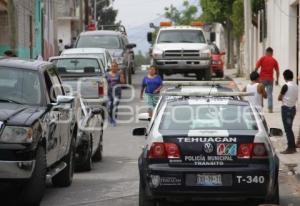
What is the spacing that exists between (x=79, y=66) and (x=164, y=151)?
1432 centimetres

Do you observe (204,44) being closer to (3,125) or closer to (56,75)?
(56,75)

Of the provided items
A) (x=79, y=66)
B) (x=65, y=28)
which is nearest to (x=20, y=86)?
(x=79, y=66)

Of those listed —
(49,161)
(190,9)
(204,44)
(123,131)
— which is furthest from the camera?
(190,9)

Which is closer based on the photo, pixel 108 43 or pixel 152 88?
pixel 152 88

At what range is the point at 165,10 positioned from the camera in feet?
414

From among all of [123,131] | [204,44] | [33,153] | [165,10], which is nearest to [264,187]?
[33,153]

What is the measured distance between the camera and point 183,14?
121m

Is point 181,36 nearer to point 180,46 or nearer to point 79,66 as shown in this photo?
point 180,46

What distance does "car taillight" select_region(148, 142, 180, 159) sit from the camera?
985 cm

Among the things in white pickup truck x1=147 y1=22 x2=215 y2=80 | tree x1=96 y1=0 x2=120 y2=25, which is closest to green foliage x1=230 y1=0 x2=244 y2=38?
white pickup truck x1=147 y1=22 x2=215 y2=80

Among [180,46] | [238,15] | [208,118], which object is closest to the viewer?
[208,118]

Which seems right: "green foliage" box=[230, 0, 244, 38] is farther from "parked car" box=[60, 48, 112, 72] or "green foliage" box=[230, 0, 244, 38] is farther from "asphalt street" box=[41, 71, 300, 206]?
"asphalt street" box=[41, 71, 300, 206]

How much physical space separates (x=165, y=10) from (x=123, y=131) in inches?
4150

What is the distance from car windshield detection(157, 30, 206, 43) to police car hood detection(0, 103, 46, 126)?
22.3 m
